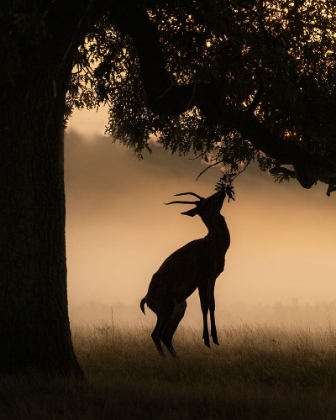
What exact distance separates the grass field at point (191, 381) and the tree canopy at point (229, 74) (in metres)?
3.55

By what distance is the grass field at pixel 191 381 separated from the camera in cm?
846

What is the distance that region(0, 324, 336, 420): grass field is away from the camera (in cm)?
846

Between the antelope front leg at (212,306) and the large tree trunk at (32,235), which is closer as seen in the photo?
the large tree trunk at (32,235)

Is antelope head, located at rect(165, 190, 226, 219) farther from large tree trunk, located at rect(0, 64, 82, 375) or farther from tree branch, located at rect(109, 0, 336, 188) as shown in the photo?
large tree trunk, located at rect(0, 64, 82, 375)

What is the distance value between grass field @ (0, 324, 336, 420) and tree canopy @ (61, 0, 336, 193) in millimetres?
3554

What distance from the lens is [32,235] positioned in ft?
35.5

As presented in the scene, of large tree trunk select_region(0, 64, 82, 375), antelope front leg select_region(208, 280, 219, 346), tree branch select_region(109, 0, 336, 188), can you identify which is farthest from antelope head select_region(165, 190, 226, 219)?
large tree trunk select_region(0, 64, 82, 375)

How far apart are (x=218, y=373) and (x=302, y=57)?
671 centimetres

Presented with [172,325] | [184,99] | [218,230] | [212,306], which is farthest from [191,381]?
[184,99]

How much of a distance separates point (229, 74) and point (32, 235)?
565cm

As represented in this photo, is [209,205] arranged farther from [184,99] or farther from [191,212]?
[184,99]

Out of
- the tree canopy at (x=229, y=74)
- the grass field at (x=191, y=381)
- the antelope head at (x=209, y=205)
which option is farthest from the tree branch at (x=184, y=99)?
the grass field at (x=191, y=381)

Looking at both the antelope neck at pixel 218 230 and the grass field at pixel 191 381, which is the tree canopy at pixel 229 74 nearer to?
the antelope neck at pixel 218 230

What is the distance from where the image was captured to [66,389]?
372 inches
